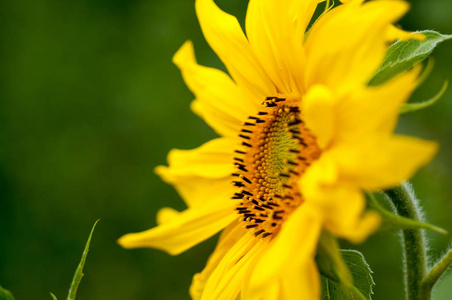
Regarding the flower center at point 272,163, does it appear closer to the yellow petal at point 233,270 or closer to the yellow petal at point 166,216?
the yellow petal at point 233,270

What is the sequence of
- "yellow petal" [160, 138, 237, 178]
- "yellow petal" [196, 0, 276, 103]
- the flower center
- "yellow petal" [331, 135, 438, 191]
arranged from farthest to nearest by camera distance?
"yellow petal" [160, 138, 237, 178]
"yellow petal" [196, 0, 276, 103]
the flower center
"yellow petal" [331, 135, 438, 191]

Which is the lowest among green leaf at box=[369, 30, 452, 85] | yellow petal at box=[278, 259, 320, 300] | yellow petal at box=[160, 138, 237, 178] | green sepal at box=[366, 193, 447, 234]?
Answer: yellow petal at box=[278, 259, 320, 300]

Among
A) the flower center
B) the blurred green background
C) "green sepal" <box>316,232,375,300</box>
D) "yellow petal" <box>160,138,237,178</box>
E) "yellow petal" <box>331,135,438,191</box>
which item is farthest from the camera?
the blurred green background

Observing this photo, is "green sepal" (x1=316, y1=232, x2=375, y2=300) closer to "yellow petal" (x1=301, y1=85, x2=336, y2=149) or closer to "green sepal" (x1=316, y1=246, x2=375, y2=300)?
"green sepal" (x1=316, y1=246, x2=375, y2=300)

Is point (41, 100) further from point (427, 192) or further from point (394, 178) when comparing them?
point (394, 178)

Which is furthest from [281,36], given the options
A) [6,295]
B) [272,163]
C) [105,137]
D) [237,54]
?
[105,137]

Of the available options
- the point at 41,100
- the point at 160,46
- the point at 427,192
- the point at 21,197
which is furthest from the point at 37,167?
the point at 427,192

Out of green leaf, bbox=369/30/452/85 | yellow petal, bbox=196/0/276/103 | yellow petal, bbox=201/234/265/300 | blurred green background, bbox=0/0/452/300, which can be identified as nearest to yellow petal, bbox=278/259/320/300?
yellow petal, bbox=201/234/265/300

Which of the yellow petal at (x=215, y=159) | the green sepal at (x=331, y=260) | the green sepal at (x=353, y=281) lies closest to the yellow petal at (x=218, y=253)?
the yellow petal at (x=215, y=159)
